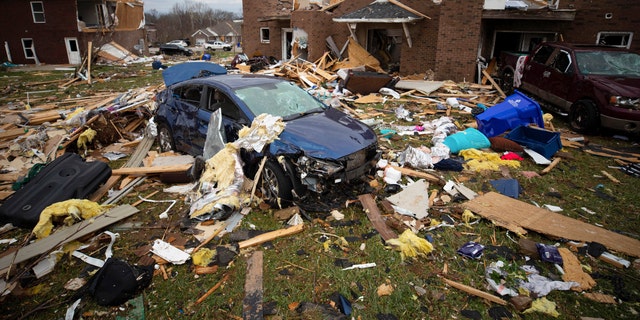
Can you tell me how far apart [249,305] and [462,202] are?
3635 mm

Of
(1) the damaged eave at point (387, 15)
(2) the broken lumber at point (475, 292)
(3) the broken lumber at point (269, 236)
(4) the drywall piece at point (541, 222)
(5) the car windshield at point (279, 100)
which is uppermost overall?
(1) the damaged eave at point (387, 15)

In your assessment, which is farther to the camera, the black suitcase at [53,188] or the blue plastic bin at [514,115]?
the blue plastic bin at [514,115]

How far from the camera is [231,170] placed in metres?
5.05

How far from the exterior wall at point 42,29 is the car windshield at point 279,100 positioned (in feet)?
102

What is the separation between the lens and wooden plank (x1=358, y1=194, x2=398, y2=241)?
4.46 m

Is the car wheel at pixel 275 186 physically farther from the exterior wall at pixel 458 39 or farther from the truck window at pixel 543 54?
the exterior wall at pixel 458 39

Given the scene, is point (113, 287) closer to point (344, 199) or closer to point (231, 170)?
point (231, 170)

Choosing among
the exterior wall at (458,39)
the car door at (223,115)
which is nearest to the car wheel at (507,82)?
the exterior wall at (458,39)

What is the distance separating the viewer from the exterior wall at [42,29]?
27281 mm

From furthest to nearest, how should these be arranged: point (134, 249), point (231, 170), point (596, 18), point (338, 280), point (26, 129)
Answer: point (596, 18)
point (26, 129)
point (231, 170)
point (134, 249)
point (338, 280)

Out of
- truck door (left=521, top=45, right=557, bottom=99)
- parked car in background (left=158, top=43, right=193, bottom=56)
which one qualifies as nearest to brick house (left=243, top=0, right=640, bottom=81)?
truck door (left=521, top=45, right=557, bottom=99)

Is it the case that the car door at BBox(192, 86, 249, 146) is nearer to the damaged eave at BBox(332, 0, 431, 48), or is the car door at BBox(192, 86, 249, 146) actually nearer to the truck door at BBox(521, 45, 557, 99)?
the truck door at BBox(521, 45, 557, 99)

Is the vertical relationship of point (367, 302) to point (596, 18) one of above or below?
below

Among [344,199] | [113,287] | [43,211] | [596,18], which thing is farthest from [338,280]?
[596,18]
